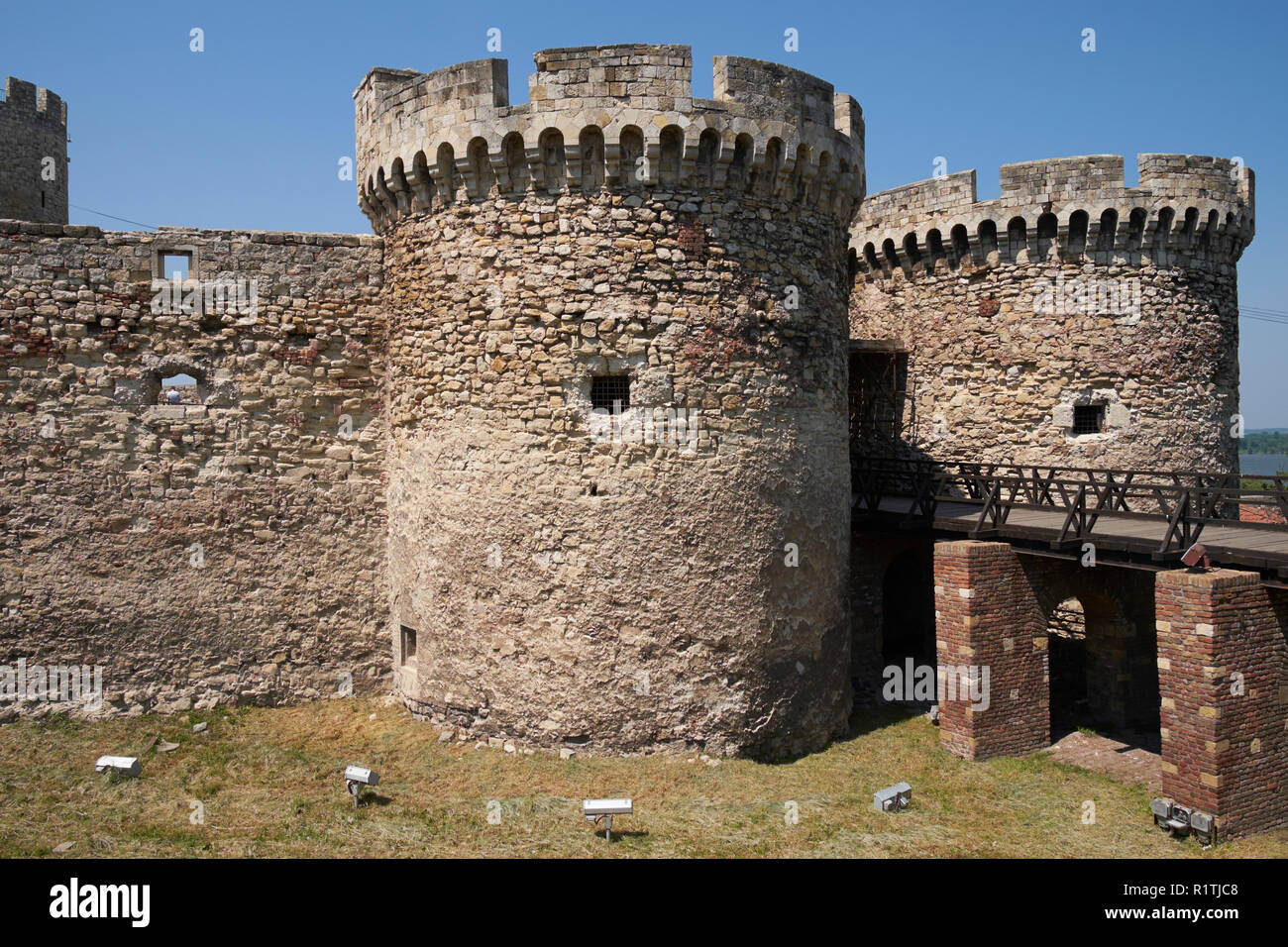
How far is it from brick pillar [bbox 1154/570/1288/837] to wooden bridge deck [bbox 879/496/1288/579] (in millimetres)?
337

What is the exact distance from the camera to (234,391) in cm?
1277

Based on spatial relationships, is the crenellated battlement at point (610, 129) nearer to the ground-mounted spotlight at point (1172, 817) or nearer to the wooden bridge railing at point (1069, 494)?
the wooden bridge railing at point (1069, 494)

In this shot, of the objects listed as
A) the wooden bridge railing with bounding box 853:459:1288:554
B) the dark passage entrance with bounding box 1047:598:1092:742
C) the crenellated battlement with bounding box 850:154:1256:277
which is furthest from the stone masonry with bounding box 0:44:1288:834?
the crenellated battlement with bounding box 850:154:1256:277

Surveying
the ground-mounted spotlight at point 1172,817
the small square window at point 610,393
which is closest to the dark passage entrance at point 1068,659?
the ground-mounted spotlight at point 1172,817

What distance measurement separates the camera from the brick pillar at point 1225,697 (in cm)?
994

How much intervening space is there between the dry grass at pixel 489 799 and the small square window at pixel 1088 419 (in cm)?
677

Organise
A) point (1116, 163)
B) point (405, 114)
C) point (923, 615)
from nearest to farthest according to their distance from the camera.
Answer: point (405, 114) < point (1116, 163) < point (923, 615)

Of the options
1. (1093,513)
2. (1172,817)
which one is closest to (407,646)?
(1093,513)

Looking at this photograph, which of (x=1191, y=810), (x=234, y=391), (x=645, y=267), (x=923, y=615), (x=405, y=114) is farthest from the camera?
(x=923, y=615)

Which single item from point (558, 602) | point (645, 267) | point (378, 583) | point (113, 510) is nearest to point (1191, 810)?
point (558, 602)

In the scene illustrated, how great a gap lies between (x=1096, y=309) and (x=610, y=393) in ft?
32.7

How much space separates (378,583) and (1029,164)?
13149 mm

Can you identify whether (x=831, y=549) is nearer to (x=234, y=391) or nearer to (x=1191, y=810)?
(x=1191, y=810)

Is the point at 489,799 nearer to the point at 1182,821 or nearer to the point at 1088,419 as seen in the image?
the point at 1182,821
